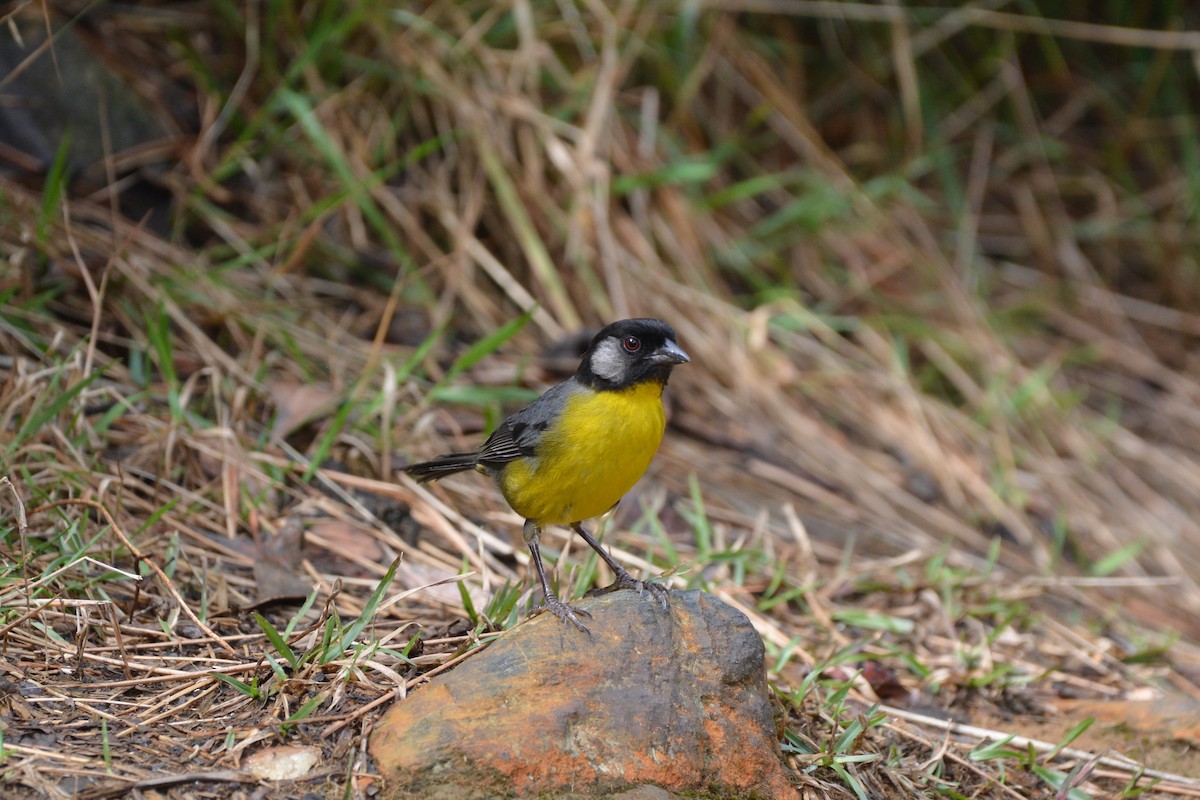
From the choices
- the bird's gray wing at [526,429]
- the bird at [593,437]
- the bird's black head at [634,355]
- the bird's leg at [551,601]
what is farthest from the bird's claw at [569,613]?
the bird's black head at [634,355]

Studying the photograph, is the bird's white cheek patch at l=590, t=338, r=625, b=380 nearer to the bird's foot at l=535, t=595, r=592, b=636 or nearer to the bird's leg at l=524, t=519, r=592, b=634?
the bird's leg at l=524, t=519, r=592, b=634

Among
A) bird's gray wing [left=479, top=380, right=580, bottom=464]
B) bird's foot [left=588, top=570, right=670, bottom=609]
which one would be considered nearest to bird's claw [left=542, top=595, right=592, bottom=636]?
bird's foot [left=588, top=570, right=670, bottom=609]

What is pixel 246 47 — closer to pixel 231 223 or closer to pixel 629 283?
pixel 231 223

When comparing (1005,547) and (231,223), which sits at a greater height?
(231,223)

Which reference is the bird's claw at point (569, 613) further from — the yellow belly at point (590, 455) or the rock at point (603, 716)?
the yellow belly at point (590, 455)

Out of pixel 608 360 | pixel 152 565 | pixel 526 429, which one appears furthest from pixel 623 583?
pixel 152 565

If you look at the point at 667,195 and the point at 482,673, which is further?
the point at 667,195

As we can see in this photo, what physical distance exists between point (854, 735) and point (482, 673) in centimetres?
115

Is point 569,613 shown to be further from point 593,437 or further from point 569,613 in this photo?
point 593,437

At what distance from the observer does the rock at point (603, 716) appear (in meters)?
2.80

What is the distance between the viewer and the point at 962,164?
8.42 meters

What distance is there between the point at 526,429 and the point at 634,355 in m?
0.46

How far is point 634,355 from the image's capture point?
4.05 m

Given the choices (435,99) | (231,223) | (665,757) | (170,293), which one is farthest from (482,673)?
(435,99)
